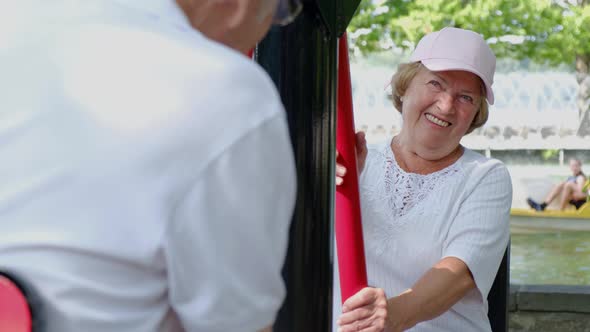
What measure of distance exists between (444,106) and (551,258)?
39.8 feet

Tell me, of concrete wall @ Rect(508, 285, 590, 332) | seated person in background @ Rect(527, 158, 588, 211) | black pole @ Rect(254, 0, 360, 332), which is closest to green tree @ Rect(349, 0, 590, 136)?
seated person in background @ Rect(527, 158, 588, 211)

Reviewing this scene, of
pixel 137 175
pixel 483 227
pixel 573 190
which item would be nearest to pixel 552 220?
pixel 573 190

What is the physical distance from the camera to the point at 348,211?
1812 millimetres

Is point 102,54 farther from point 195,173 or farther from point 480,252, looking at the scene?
point 480,252

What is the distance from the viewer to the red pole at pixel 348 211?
175 centimetres

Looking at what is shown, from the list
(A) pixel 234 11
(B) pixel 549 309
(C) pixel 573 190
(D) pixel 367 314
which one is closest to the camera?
(A) pixel 234 11

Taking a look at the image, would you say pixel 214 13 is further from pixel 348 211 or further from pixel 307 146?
pixel 348 211

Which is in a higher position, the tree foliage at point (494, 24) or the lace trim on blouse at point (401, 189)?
the lace trim on blouse at point (401, 189)

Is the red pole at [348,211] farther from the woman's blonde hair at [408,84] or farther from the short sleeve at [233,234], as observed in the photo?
the woman's blonde hair at [408,84]

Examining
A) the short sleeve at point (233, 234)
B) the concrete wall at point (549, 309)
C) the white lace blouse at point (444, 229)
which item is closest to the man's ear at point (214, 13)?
the short sleeve at point (233, 234)

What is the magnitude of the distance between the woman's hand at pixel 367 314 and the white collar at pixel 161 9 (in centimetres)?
119

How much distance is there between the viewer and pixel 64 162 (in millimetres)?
1010

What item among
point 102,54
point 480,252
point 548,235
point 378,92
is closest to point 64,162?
point 102,54

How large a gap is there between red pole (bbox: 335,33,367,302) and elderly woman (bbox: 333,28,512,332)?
61 centimetres
